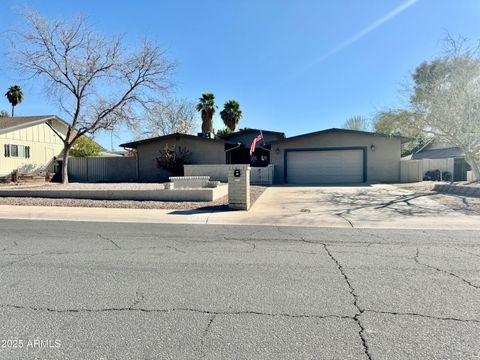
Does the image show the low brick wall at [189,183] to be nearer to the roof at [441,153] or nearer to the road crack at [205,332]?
the road crack at [205,332]

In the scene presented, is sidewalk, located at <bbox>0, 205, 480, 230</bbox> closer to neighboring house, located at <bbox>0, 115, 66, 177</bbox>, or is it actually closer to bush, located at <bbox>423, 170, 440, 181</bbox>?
neighboring house, located at <bbox>0, 115, 66, 177</bbox>

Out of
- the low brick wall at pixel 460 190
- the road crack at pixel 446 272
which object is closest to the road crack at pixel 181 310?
the road crack at pixel 446 272

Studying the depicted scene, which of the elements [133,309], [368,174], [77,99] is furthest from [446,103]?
[77,99]

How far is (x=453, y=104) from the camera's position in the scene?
1605 cm

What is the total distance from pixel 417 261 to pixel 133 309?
4.39 m

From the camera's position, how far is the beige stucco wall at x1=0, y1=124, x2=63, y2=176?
21.9 meters

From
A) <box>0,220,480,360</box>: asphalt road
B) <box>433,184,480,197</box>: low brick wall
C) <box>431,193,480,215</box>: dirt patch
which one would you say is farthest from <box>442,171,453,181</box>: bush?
<box>0,220,480,360</box>: asphalt road

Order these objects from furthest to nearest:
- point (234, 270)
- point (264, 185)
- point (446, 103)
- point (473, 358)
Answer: point (264, 185), point (446, 103), point (234, 270), point (473, 358)

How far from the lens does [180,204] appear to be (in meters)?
11.7

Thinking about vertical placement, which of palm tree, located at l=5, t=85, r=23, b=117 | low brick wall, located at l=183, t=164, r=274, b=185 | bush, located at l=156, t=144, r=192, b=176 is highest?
palm tree, located at l=5, t=85, r=23, b=117

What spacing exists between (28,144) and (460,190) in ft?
94.2

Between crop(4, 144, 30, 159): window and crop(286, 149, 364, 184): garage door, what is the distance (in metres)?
20.1

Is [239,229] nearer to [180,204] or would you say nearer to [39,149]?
[180,204]

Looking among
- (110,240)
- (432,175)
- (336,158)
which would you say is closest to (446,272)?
(110,240)
